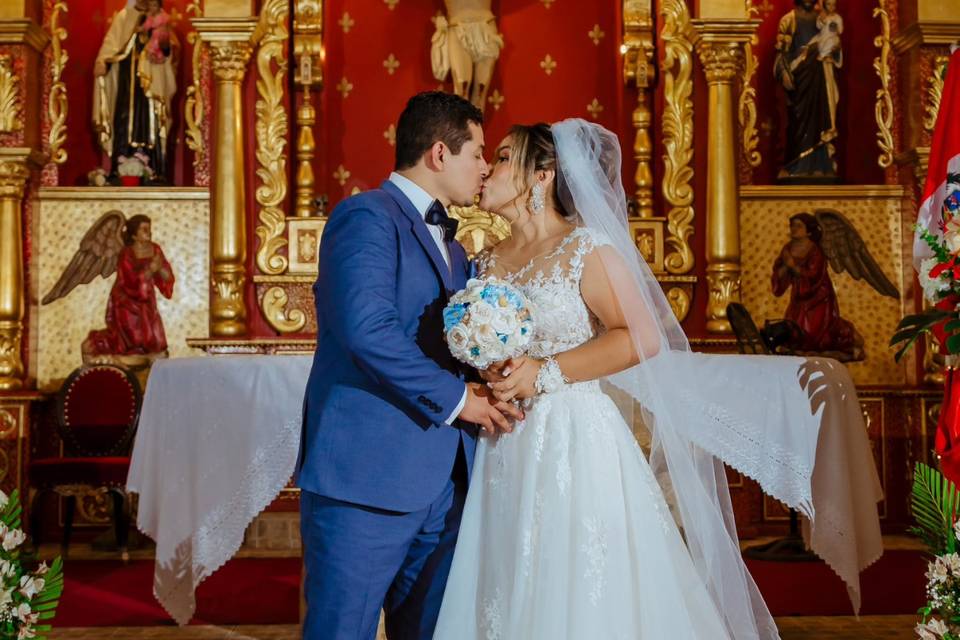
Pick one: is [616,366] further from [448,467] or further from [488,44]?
[488,44]

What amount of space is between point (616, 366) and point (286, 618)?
2.49 metres

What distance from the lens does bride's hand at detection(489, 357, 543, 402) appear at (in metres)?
2.79

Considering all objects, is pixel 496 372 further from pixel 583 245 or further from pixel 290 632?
pixel 290 632

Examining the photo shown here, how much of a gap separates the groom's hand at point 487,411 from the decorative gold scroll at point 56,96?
19.0ft

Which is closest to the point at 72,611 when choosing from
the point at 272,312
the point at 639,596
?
the point at 272,312

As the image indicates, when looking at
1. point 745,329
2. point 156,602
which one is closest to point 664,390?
point 156,602

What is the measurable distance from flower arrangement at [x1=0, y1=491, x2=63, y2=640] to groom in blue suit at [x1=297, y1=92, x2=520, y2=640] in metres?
0.73

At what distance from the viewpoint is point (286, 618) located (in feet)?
15.6

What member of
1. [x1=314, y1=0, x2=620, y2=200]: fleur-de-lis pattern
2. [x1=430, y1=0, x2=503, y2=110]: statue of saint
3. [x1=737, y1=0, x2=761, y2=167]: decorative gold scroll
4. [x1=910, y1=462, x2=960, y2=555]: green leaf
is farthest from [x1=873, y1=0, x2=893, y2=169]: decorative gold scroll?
[x1=910, y1=462, x2=960, y2=555]: green leaf

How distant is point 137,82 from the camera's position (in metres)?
7.59

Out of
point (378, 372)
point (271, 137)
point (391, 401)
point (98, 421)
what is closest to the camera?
point (378, 372)

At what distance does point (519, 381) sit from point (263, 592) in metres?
2.96

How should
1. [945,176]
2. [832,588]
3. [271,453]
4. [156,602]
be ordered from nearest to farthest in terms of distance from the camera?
[271,453] → [945,176] → [156,602] → [832,588]

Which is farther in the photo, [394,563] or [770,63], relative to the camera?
[770,63]
